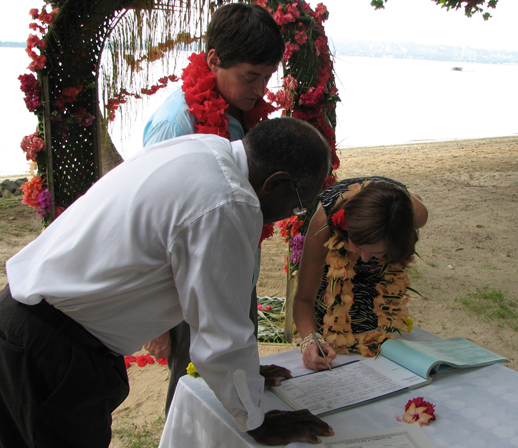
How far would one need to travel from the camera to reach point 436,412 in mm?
1422

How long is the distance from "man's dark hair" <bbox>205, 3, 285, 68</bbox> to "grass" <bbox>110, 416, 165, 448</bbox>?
1988 millimetres

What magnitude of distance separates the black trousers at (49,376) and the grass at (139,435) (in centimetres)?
134

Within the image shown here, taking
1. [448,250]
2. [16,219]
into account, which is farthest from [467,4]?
[16,219]

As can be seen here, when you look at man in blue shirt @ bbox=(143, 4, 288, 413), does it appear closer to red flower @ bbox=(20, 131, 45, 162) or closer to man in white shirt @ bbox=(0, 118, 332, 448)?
man in white shirt @ bbox=(0, 118, 332, 448)

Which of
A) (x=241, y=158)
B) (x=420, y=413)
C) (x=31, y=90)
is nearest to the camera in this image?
(x=241, y=158)

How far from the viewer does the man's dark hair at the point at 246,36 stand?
77.8 inches

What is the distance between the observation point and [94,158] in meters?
4.67

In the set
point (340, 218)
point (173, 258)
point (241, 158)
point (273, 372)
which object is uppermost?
point (241, 158)

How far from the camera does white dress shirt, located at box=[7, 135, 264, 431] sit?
108 centimetres

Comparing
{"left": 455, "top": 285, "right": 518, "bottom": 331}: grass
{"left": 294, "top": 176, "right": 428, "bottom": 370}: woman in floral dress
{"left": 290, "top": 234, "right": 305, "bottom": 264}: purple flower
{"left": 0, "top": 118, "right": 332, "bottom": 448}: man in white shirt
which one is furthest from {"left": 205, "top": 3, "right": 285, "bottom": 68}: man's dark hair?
{"left": 455, "top": 285, "right": 518, "bottom": 331}: grass

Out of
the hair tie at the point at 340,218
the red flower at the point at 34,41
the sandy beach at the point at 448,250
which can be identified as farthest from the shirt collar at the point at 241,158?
the red flower at the point at 34,41

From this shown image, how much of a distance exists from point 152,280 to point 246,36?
4.07ft

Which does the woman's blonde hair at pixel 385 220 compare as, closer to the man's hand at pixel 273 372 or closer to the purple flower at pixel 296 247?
the man's hand at pixel 273 372

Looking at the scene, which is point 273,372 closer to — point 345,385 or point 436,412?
point 345,385
